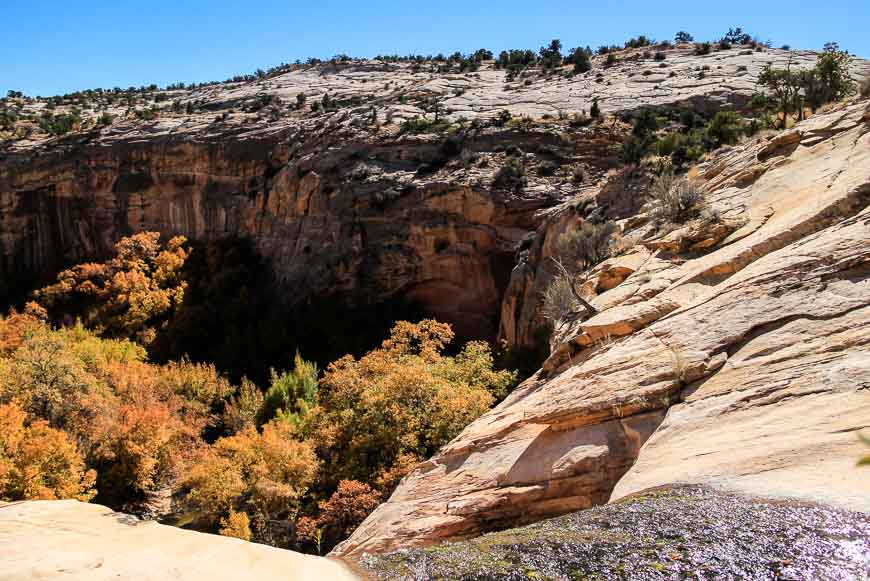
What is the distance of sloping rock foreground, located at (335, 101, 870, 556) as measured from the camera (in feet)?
23.0

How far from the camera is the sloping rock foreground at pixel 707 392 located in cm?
700

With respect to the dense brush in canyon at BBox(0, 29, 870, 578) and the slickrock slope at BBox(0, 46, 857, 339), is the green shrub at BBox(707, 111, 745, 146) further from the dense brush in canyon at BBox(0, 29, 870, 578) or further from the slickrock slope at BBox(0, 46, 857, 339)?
the slickrock slope at BBox(0, 46, 857, 339)

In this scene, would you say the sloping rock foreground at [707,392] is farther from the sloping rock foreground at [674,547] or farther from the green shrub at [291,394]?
the green shrub at [291,394]

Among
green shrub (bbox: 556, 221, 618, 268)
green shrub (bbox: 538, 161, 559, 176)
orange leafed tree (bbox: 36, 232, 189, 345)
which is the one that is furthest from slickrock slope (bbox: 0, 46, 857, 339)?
green shrub (bbox: 556, 221, 618, 268)

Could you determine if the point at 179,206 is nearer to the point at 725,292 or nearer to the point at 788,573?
the point at 725,292

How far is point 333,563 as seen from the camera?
7.10 metres

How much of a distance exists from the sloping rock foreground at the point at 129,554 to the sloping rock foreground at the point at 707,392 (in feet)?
13.1

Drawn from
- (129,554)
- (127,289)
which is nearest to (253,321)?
(127,289)

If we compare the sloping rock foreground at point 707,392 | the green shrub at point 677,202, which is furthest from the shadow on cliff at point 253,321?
the sloping rock foreground at point 707,392

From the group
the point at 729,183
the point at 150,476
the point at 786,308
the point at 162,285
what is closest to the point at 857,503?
the point at 786,308

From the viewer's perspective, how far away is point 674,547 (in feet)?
18.4

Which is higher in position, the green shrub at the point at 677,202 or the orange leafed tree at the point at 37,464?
the green shrub at the point at 677,202

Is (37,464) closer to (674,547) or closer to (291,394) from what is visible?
(291,394)

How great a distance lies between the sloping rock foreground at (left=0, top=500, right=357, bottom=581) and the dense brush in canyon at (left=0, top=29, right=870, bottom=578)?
114 cm
